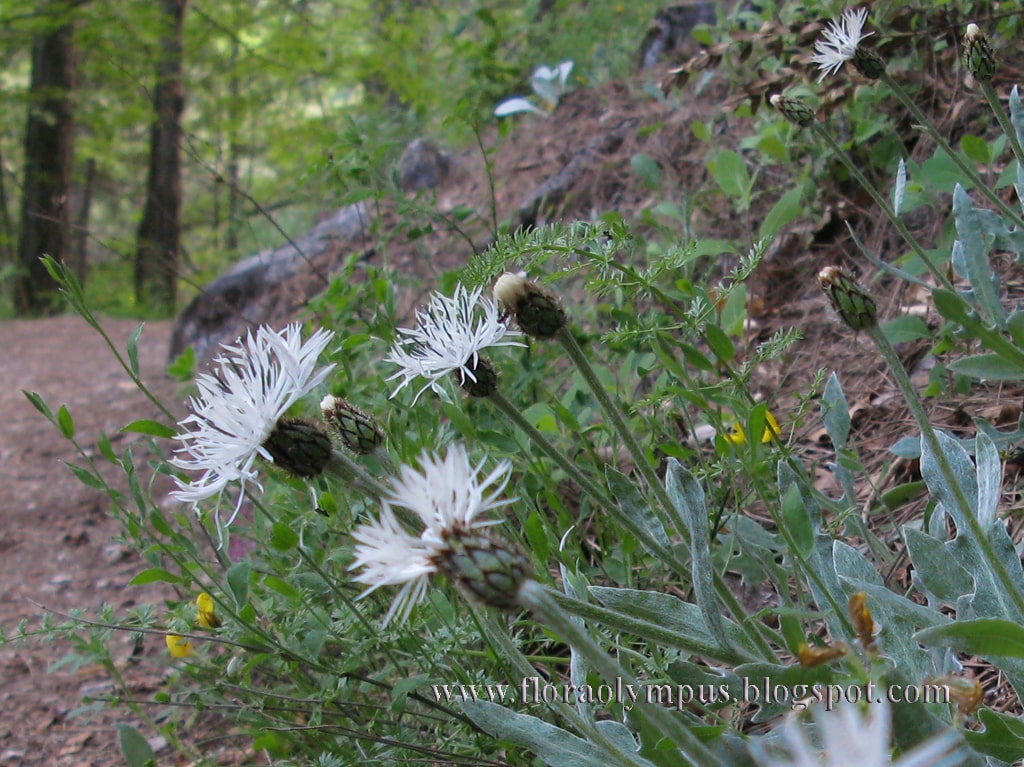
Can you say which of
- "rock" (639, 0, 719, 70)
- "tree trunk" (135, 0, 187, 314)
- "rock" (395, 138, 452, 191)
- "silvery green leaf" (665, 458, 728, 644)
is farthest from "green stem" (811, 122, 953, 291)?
"tree trunk" (135, 0, 187, 314)

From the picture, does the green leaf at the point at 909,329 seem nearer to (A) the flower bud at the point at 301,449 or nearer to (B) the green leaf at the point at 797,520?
(B) the green leaf at the point at 797,520

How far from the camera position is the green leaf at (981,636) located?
94cm

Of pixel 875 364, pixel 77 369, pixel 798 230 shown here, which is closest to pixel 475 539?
pixel 875 364

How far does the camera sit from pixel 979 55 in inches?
68.9

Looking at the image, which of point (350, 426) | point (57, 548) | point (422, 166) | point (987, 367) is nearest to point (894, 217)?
point (987, 367)

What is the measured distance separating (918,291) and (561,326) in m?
1.91

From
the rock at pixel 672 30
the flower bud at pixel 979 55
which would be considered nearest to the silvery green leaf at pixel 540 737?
the flower bud at pixel 979 55

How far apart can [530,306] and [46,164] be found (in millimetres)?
12856

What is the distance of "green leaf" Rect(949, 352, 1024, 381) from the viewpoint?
5.35 feet

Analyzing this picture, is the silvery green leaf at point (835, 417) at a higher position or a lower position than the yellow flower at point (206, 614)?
higher

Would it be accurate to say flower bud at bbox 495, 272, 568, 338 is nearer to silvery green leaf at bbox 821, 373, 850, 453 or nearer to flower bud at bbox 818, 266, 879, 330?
flower bud at bbox 818, 266, 879, 330

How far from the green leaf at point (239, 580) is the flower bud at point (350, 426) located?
0.42 meters

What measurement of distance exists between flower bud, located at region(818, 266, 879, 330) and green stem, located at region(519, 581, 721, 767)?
2.14 feet

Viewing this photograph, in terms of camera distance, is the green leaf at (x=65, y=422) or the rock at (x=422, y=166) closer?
the green leaf at (x=65, y=422)
